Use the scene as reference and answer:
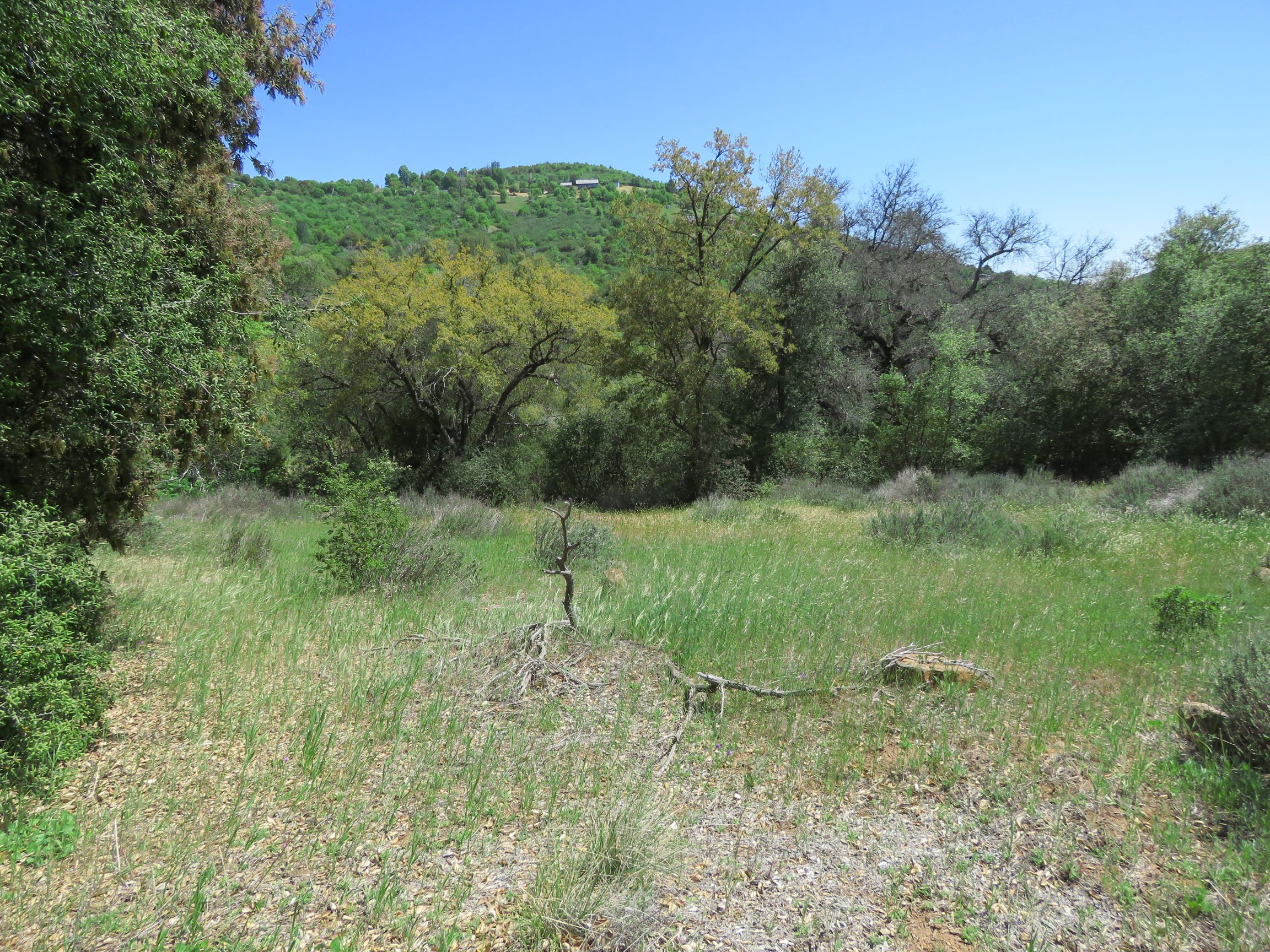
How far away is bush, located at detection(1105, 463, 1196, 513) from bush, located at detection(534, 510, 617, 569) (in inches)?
429

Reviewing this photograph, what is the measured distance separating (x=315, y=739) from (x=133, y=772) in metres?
1.00

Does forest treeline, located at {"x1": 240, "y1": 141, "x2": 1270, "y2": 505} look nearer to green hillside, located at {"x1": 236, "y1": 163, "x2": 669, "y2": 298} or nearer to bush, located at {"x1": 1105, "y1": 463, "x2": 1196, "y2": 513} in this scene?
bush, located at {"x1": 1105, "y1": 463, "x2": 1196, "y2": 513}

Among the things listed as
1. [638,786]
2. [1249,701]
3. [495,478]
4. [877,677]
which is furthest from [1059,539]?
[495,478]

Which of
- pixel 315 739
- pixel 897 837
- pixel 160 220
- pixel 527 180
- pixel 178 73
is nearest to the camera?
pixel 897 837

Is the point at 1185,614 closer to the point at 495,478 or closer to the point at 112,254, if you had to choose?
the point at 112,254

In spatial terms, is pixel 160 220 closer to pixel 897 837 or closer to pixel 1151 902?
pixel 897 837

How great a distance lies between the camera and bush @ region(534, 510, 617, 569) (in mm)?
9297

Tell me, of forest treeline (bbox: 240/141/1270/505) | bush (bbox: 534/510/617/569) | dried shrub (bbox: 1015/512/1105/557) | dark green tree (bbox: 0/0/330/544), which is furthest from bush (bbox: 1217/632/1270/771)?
forest treeline (bbox: 240/141/1270/505)

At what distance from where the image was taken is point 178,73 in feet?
14.4

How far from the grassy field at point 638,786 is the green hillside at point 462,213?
32994mm

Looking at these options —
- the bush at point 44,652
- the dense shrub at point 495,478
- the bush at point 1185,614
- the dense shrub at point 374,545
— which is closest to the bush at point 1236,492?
the bush at point 1185,614

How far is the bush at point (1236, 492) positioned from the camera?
35.4ft

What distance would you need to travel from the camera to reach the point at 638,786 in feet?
11.6

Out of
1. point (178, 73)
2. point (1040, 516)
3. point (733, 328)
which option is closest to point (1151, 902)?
point (178, 73)
